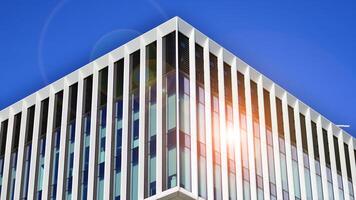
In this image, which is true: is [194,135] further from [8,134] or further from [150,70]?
[8,134]

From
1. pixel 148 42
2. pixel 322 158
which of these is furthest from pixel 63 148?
pixel 322 158

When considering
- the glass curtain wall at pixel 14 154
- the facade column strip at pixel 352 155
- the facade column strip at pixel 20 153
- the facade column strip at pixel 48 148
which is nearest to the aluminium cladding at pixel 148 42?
the facade column strip at pixel 20 153

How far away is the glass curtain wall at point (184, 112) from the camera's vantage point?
161ft

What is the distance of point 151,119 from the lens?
51.6 metres

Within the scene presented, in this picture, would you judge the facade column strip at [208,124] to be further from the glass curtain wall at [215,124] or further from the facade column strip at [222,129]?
the facade column strip at [222,129]

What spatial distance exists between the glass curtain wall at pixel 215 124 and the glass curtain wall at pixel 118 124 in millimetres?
5780

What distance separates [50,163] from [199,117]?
37.7 feet

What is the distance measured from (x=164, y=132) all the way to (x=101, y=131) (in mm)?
5988

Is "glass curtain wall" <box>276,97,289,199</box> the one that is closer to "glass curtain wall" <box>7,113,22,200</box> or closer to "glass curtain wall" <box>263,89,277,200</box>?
"glass curtain wall" <box>263,89,277,200</box>

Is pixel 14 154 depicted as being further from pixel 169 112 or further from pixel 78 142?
pixel 169 112

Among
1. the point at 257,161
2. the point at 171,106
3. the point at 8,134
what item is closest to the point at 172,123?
the point at 171,106

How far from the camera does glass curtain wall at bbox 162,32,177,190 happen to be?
4875cm

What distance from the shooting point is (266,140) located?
5869 centimetres

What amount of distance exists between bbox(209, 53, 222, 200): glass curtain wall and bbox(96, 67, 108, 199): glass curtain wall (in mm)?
7000
